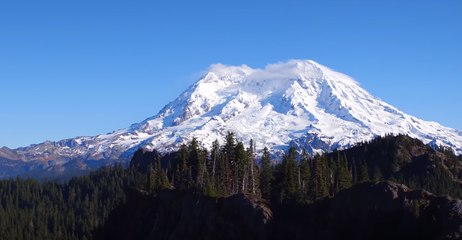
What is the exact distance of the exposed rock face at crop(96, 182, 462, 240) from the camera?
69.5 meters

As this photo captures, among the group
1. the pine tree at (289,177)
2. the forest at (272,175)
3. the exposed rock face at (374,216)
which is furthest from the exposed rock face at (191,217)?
the pine tree at (289,177)

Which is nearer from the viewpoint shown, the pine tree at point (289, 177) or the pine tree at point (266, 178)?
the pine tree at point (289, 177)

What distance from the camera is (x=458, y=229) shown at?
63.6 metres

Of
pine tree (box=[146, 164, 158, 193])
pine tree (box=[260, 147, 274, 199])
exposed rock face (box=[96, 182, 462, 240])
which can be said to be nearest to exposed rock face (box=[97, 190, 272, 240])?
exposed rock face (box=[96, 182, 462, 240])

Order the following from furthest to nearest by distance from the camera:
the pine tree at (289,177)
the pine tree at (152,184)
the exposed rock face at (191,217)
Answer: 1. the pine tree at (152,184)
2. the pine tree at (289,177)
3. the exposed rock face at (191,217)

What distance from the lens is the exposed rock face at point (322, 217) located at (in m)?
69.5

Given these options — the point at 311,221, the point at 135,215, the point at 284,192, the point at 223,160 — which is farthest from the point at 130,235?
the point at 311,221

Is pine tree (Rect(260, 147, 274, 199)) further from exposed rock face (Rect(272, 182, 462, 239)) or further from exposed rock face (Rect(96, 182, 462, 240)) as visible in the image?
exposed rock face (Rect(272, 182, 462, 239))

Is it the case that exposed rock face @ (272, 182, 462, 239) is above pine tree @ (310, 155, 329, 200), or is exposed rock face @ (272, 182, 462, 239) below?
below

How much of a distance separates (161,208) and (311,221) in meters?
27.7

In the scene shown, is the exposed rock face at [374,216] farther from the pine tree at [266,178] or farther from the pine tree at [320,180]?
the pine tree at [266,178]

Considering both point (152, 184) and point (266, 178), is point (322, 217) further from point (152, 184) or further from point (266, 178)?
point (152, 184)

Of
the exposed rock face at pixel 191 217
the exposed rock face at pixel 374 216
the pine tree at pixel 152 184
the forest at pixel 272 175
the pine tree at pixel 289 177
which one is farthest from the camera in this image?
the pine tree at pixel 152 184

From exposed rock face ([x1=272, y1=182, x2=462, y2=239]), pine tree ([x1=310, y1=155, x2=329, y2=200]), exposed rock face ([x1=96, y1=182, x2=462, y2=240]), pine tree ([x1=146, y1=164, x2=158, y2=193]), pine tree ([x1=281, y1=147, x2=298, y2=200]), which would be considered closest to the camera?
exposed rock face ([x1=272, y1=182, x2=462, y2=239])
